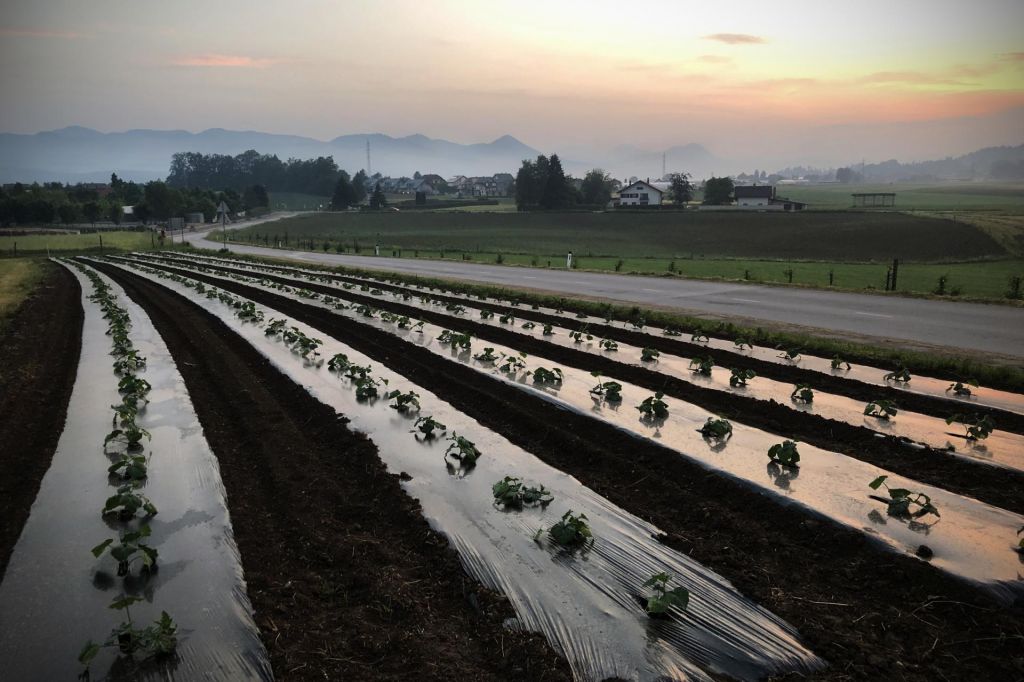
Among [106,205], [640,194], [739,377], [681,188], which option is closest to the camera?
[739,377]

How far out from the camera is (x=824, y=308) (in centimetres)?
1806

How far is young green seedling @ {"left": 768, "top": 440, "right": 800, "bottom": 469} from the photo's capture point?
22.8 ft

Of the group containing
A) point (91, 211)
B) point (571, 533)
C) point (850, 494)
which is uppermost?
point (91, 211)

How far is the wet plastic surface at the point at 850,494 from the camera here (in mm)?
5250

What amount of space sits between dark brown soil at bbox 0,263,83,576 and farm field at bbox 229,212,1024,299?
2134cm

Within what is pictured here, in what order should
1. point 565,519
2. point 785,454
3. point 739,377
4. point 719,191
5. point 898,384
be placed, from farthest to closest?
point 719,191
point 898,384
point 739,377
point 785,454
point 565,519

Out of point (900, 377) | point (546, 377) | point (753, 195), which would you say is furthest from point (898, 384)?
point (753, 195)

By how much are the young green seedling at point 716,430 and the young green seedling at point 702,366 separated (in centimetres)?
298

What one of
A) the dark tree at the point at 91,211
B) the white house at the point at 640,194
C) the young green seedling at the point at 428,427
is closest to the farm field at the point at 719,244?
the young green seedling at the point at 428,427

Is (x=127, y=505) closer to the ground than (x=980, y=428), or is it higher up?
higher up

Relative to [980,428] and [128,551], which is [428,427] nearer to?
[128,551]

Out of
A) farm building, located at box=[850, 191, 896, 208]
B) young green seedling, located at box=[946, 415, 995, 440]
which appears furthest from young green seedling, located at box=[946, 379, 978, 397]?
farm building, located at box=[850, 191, 896, 208]

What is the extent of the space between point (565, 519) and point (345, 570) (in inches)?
76.2

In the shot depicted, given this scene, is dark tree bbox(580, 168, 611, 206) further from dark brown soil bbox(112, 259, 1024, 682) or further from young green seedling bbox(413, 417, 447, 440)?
dark brown soil bbox(112, 259, 1024, 682)
